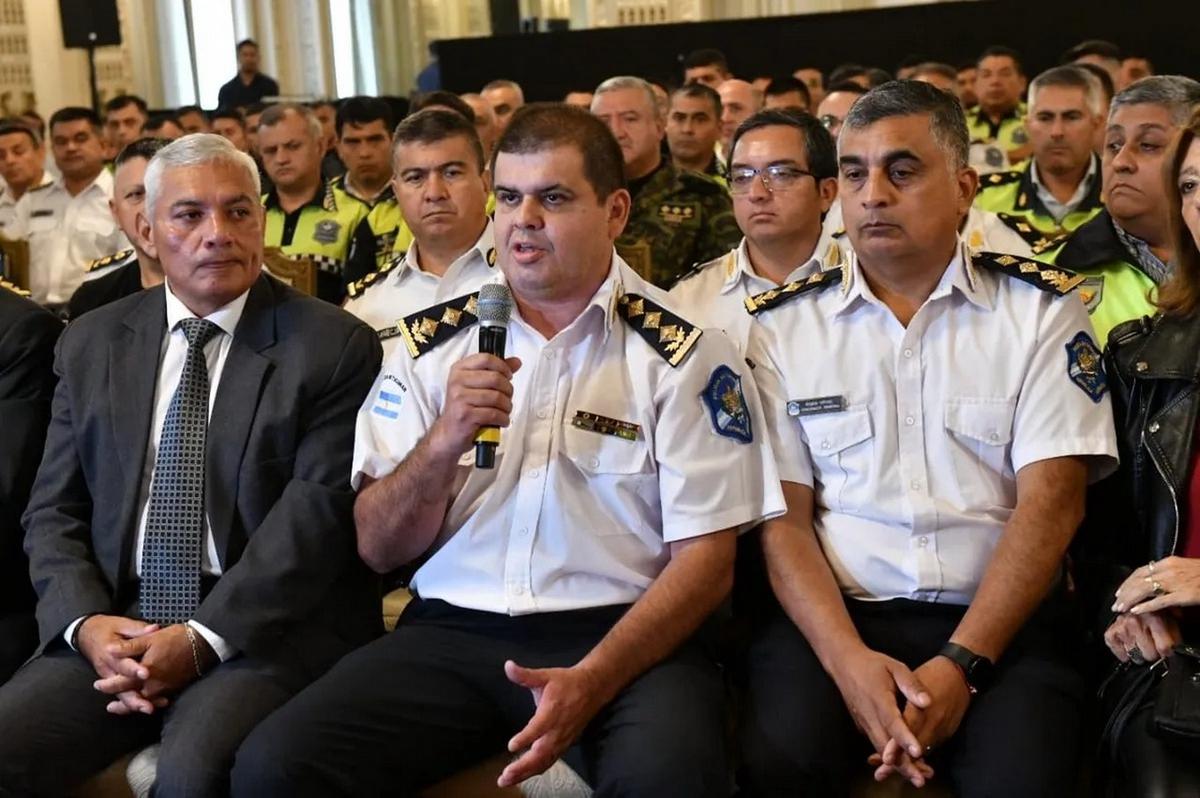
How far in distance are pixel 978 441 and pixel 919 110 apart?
0.58 meters

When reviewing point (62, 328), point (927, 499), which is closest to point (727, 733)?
point (927, 499)

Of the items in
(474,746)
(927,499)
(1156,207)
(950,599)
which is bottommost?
(474,746)

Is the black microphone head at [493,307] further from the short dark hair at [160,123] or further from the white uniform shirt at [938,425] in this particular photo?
the short dark hair at [160,123]

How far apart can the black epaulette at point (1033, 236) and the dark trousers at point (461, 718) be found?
1.66 metres

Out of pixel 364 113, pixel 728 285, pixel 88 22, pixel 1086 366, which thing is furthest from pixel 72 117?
pixel 1086 366

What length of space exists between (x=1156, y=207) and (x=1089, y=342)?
928 millimetres

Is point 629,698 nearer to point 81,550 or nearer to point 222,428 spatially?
point 222,428

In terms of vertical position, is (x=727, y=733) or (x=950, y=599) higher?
(x=950, y=599)

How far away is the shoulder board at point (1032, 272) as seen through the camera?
229 cm

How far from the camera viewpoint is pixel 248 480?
7.84ft

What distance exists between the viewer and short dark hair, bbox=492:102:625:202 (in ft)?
7.55

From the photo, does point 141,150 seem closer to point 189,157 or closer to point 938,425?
point 189,157

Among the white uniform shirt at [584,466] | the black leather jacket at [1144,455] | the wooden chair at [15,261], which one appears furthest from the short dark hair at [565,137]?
the wooden chair at [15,261]

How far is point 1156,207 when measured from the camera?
3.05 meters
